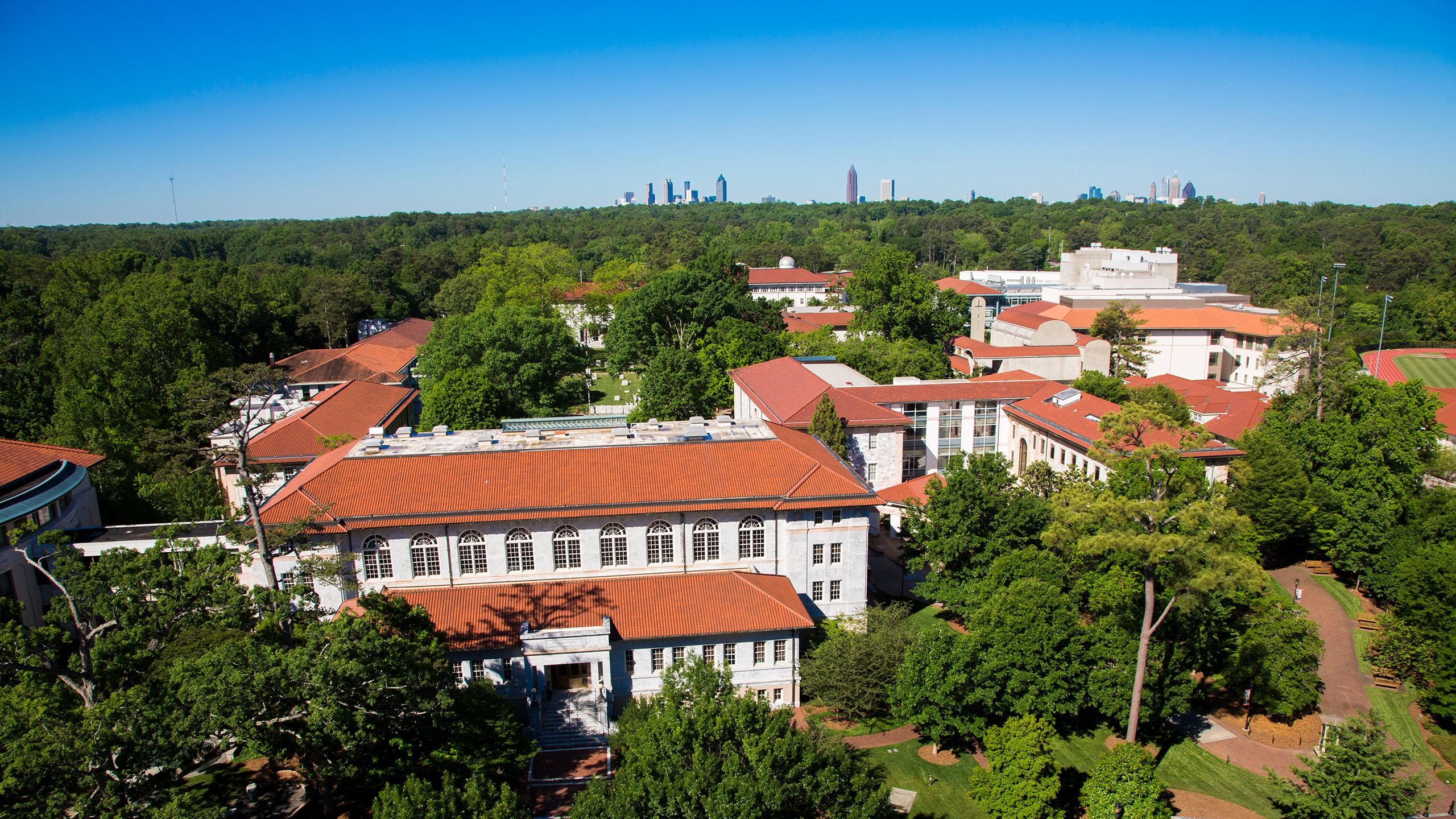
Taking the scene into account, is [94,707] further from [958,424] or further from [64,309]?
[64,309]

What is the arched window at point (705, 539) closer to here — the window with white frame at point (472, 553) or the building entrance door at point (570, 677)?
the building entrance door at point (570, 677)

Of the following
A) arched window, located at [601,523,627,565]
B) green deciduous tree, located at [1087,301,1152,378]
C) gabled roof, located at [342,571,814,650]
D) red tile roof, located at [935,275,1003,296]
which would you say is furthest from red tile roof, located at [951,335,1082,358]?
arched window, located at [601,523,627,565]

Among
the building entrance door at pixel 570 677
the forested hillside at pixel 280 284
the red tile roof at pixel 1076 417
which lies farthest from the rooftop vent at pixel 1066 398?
the forested hillside at pixel 280 284

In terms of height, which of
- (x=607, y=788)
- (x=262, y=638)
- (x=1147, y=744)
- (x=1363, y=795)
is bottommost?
(x=1147, y=744)

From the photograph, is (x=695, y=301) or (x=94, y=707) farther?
(x=695, y=301)

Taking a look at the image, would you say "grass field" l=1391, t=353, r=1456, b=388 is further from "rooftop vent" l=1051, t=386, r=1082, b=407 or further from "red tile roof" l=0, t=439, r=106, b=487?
"red tile roof" l=0, t=439, r=106, b=487

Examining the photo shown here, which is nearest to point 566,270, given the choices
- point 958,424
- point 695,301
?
point 695,301

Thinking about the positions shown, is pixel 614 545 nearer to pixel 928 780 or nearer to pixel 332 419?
pixel 928 780
